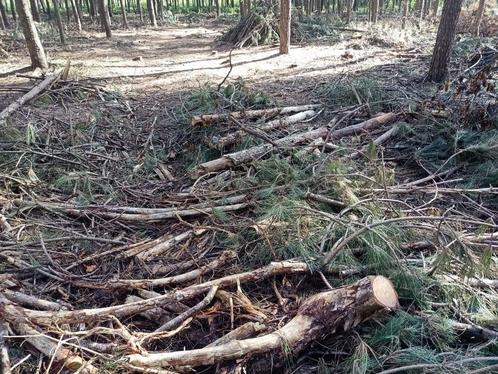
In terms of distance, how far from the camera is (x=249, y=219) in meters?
3.62

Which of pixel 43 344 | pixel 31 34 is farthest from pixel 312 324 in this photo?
pixel 31 34

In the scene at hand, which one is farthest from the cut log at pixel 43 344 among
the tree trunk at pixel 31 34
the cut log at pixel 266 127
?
the tree trunk at pixel 31 34

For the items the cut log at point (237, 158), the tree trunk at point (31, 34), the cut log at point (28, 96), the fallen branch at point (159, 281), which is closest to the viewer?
the fallen branch at point (159, 281)

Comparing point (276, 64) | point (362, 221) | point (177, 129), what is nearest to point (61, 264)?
point (362, 221)

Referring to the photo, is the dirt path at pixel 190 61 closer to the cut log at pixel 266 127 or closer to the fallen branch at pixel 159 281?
the cut log at pixel 266 127

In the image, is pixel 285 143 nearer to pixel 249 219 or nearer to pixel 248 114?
pixel 248 114

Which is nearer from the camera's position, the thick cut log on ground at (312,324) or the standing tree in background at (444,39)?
the thick cut log on ground at (312,324)

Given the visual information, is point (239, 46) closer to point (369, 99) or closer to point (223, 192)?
point (369, 99)

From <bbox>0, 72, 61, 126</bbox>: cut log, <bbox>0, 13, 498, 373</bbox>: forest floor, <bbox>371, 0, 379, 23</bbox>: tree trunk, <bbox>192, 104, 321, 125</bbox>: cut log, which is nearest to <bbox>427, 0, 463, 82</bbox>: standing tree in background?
<bbox>0, 13, 498, 373</bbox>: forest floor

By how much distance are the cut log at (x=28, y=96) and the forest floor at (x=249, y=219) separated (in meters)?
0.10

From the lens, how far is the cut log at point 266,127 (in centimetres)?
516

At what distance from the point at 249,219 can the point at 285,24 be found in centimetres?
810

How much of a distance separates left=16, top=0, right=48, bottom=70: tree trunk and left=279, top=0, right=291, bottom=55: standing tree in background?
5.53m

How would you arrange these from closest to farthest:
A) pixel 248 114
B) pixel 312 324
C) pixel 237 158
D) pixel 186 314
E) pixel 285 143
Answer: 1. pixel 312 324
2. pixel 186 314
3. pixel 237 158
4. pixel 285 143
5. pixel 248 114
